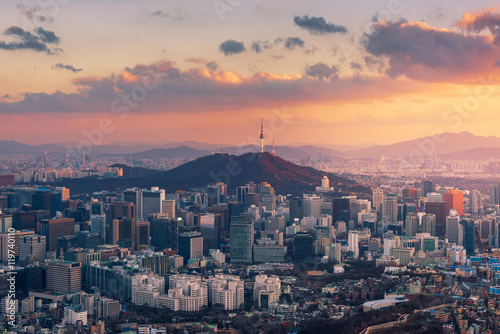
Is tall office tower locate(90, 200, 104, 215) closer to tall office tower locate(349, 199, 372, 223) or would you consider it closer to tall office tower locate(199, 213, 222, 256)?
tall office tower locate(199, 213, 222, 256)

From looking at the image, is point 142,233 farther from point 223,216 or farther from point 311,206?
point 311,206

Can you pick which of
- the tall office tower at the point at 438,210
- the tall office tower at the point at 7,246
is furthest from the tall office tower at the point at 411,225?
the tall office tower at the point at 7,246

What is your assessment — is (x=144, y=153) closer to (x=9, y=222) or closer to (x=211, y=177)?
(x=211, y=177)

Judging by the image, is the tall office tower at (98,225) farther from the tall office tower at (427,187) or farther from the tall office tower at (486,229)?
the tall office tower at (427,187)

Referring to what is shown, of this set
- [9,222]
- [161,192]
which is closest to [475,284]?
[9,222]

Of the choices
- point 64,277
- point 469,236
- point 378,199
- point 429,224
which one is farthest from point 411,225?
point 64,277

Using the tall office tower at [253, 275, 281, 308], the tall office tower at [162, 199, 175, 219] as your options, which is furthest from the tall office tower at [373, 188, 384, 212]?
the tall office tower at [253, 275, 281, 308]
